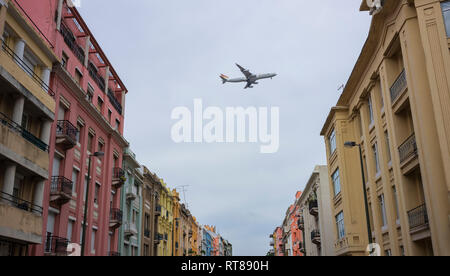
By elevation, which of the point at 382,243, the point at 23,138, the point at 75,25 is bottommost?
the point at 382,243

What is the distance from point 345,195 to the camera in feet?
111

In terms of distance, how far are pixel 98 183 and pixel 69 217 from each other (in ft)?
20.5

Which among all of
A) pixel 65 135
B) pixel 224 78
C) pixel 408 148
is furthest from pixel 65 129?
pixel 224 78

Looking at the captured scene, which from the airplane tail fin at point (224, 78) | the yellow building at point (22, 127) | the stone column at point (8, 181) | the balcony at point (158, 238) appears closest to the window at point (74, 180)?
the yellow building at point (22, 127)

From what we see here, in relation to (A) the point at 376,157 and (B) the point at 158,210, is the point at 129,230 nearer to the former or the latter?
(B) the point at 158,210

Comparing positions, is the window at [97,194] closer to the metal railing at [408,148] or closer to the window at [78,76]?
the window at [78,76]

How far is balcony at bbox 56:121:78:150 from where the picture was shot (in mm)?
27219

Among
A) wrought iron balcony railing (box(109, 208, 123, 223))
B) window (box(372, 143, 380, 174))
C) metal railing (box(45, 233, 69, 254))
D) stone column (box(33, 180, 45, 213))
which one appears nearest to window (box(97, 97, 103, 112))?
wrought iron balcony railing (box(109, 208, 123, 223))

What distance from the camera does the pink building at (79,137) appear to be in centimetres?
2669

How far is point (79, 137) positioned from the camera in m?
32.0

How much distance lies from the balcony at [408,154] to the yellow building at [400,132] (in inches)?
2.1

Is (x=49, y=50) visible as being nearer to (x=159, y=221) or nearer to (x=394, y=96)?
(x=394, y=96)
